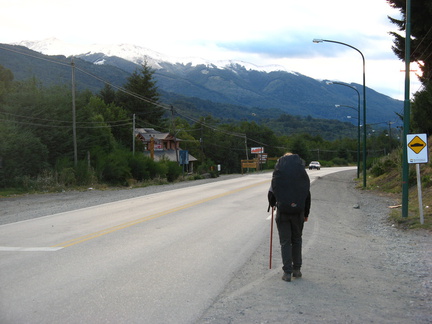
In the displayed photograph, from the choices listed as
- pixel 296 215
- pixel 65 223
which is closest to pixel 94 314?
pixel 296 215

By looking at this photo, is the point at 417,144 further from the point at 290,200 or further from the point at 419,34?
the point at 419,34

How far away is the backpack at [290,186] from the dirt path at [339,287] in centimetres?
114

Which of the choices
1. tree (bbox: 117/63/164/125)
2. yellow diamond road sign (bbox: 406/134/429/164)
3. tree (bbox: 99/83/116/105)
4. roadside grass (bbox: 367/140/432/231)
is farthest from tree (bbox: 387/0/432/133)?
tree (bbox: 99/83/116/105)

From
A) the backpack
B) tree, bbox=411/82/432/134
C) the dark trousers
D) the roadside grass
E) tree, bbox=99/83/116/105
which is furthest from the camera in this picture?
tree, bbox=99/83/116/105

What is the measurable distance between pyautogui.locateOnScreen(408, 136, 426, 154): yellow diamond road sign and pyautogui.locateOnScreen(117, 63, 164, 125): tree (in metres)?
76.1

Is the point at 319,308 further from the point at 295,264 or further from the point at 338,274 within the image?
the point at 338,274

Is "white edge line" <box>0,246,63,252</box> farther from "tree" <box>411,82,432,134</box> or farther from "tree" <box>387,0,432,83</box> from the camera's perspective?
"tree" <box>387,0,432,83</box>

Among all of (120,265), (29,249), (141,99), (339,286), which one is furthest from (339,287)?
(141,99)

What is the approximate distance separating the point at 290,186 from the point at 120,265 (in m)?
3.19

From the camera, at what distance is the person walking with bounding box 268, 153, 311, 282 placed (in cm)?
702

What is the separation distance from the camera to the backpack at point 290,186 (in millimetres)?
7000

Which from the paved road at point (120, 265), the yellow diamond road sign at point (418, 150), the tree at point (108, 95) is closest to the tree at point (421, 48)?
the yellow diamond road sign at point (418, 150)

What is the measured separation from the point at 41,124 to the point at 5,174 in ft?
22.8

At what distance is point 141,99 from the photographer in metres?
89.1
